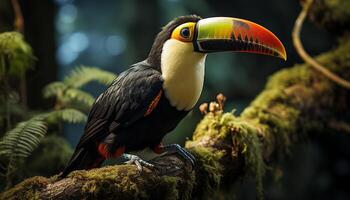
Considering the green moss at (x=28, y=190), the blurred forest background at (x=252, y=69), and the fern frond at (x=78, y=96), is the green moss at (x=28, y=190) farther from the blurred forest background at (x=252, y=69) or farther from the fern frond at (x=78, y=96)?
the blurred forest background at (x=252, y=69)

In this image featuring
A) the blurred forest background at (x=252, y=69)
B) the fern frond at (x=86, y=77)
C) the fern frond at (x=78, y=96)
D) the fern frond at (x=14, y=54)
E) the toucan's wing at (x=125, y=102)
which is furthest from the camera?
the blurred forest background at (x=252, y=69)

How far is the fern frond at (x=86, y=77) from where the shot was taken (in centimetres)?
295

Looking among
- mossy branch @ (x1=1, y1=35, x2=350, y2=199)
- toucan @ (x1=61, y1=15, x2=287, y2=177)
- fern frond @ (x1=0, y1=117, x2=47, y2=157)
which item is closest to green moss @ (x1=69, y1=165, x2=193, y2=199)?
mossy branch @ (x1=1, y1=35, x2=350, y2=199)

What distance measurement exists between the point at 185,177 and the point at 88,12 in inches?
291

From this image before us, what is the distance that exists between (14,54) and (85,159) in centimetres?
82

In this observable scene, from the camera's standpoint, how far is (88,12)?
890 centimetres

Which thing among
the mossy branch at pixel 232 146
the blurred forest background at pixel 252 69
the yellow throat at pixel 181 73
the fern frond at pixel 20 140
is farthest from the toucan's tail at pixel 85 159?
the blurred forest background at pixel 252 69

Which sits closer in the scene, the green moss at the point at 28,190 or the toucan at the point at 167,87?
the green moss at the point at 28,190

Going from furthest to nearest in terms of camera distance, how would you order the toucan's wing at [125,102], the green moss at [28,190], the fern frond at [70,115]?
the fern frond at [70,115] → the toucan's wing at [125,102] → the green moss at [28,190]

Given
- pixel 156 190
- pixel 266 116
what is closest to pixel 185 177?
pixel 156 190

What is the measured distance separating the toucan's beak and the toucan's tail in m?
0.77

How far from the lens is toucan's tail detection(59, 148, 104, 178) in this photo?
2.21 m

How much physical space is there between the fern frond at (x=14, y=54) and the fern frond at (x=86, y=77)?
1.12 feet

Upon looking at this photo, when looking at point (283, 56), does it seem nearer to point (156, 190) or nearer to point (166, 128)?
point (166, 128)
